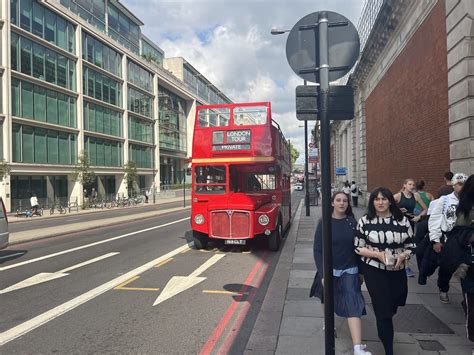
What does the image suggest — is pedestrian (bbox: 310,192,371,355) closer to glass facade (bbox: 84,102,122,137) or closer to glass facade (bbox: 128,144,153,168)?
glass facade (bbox: 84,102,122,137)

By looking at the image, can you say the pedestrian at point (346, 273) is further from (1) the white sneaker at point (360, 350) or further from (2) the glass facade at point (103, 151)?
(2) the glass facade at point (103, 151)

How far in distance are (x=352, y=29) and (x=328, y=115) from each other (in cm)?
79

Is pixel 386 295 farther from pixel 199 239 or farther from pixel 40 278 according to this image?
pixel 199 239

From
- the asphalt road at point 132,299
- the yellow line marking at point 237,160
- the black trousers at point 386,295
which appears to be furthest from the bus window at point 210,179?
the black trousers at point 386,295

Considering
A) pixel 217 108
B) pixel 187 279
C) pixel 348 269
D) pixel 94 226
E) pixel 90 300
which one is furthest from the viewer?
pixel 94 226

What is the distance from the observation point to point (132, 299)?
20.2ft

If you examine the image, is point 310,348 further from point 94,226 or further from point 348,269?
point 94,226

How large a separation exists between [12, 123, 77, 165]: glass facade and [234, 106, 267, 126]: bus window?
25.7 meters


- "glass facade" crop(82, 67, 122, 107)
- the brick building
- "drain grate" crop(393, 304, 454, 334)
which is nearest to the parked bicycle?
"glass facade" crop(82, 67, 122, 107)

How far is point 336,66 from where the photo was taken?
3.43 m

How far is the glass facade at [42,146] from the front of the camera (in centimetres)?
3022

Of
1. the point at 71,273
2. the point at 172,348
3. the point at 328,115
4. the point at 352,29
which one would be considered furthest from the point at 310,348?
the point at 71,273

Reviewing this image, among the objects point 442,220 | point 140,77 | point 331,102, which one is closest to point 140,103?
point 140,77

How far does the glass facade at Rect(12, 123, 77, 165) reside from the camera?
30.2 meters
